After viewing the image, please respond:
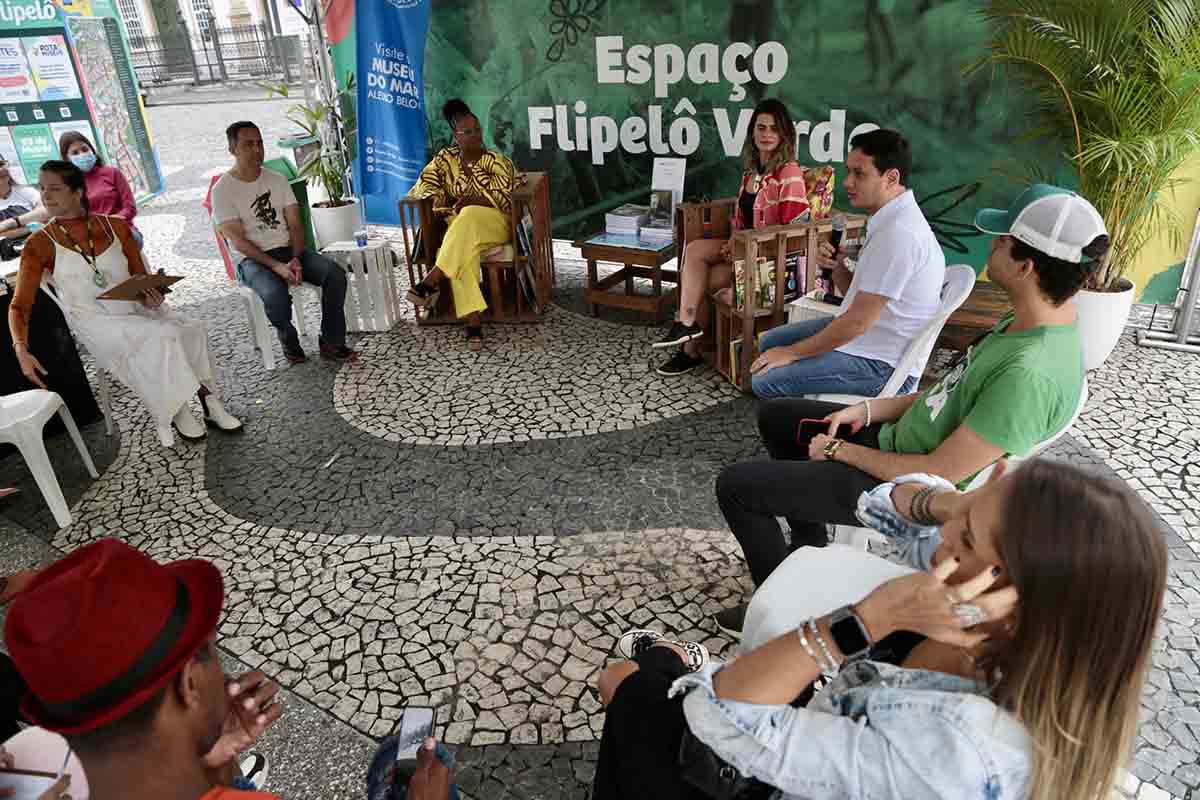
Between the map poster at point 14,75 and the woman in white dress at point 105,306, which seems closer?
the woman in white dress at point 105,306

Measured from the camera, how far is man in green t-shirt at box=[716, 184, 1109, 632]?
1.87 metres

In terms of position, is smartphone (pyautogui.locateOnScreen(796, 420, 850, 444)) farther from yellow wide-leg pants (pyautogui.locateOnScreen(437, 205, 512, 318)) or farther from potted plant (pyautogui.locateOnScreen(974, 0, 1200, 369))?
yellow wide-leg pants (pyautogui.locateOnScreen(437, 205, 512, 318))

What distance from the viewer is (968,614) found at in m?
1.08

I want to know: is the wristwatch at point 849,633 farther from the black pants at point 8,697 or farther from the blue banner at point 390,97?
the blue banner at point 390,97

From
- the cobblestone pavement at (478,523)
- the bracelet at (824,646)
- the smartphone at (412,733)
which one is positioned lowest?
the cobblestone pavement at (478,523)

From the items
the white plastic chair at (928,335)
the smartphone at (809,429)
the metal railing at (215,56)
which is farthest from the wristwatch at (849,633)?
the metal railing at (215,56)

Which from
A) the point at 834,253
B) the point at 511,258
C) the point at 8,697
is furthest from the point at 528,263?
the point at 8,697

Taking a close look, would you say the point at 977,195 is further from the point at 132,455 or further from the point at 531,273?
the point at 132,455

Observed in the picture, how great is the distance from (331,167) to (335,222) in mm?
501

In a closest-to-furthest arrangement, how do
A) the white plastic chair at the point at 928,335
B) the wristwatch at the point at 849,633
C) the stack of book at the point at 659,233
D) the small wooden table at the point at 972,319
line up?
the wristwatch at the point at 849,633 → the white plastic chair at the point at 928,335 → the small wooden table at the point at 972,319 → the stack of book at the point at 659,233

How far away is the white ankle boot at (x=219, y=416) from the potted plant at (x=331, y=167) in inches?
114

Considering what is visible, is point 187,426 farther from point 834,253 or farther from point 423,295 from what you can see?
point 834,253

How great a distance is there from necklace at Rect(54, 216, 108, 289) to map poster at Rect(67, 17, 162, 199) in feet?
19.6

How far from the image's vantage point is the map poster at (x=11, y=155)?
7.51 m
